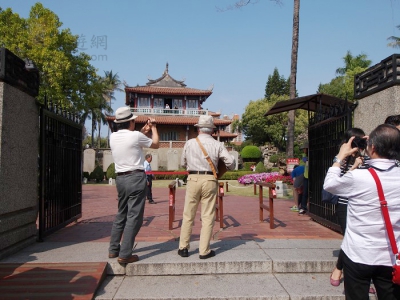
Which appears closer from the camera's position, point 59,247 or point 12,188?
point 12,188

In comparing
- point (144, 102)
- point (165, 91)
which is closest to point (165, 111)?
point (165, 91)

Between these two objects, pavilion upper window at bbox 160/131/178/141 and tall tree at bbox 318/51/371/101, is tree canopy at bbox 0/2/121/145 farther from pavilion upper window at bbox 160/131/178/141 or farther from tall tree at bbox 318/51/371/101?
tall tree at bbox 318/51/371/101

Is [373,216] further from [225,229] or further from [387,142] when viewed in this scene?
[225,229]

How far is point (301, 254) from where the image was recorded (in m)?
4.66

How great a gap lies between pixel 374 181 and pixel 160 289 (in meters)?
2.58

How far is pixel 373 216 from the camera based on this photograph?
2.40m

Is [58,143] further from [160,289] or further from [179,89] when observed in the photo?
[179,89]

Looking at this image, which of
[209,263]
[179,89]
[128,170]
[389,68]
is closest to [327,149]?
[389,68]

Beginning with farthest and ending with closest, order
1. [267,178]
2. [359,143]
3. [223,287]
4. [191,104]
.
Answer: [191,104]
[267,178]
[223,287]
[359,143]

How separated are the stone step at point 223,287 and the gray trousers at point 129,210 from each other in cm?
40

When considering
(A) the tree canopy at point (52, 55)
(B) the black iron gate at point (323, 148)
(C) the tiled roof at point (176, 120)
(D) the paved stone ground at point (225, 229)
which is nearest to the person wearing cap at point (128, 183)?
(D) the paved stone ground at point (225, 229)

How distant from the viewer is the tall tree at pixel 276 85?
64.4 metres

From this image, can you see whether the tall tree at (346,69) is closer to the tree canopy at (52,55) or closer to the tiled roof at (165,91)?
the tiled roof at (165,91)

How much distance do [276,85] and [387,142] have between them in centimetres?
6494
